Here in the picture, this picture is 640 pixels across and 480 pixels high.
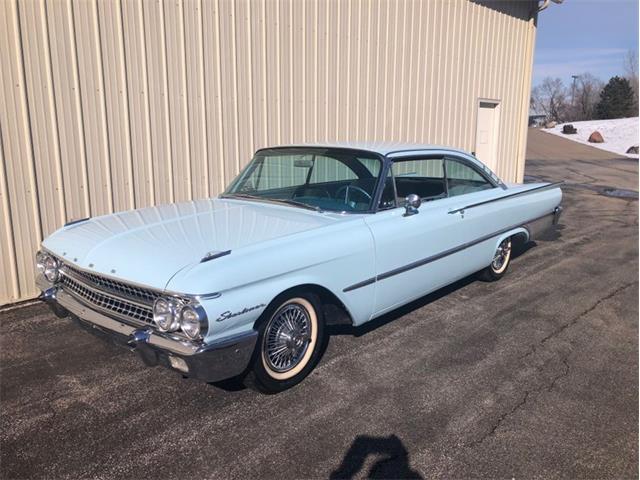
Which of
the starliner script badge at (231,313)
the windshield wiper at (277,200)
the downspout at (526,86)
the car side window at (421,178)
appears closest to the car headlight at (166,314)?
the starliner script badge at (231,313)

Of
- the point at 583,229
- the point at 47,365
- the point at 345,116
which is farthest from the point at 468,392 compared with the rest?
the point at 583,229

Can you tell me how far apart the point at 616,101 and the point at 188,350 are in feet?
199

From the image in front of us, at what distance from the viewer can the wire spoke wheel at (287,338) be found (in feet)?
10.7

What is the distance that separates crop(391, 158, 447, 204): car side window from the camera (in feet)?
14.5

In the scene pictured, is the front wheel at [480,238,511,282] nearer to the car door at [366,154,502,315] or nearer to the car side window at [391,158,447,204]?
the car door at [366,154,502,315]

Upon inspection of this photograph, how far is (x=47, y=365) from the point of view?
376 cm

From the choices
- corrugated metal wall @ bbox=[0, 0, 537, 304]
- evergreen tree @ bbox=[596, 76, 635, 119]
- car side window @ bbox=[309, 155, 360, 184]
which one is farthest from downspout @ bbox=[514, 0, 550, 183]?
evergreen tree @ bbox=[596, 76, 635, 119]

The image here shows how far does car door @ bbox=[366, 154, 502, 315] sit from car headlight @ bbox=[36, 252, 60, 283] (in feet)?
7.35

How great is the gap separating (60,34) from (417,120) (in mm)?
6263

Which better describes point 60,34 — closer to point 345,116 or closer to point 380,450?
point 345,116

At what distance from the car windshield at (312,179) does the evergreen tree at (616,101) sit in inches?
2243

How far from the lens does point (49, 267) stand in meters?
3.67

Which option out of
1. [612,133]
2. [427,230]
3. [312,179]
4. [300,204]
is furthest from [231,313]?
[612,133]

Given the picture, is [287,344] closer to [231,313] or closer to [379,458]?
[231,313]
